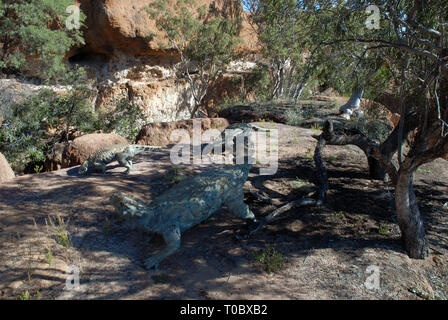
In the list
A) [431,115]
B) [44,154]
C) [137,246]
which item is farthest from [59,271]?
[44,154]

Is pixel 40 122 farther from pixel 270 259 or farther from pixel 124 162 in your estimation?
pixel 270 259

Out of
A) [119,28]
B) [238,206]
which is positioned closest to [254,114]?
[238,206]

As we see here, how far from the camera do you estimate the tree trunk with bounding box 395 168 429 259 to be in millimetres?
3621

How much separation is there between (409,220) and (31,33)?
14.5m

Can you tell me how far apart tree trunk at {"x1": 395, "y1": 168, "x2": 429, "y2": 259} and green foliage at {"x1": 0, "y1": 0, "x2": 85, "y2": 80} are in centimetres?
1208

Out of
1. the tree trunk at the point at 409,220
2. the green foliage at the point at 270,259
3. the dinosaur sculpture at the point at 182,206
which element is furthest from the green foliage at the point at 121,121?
the tree trunk at the point at 409,220

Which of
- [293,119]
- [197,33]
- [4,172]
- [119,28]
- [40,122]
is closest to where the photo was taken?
[4,172]

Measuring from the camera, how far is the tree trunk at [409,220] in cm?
362

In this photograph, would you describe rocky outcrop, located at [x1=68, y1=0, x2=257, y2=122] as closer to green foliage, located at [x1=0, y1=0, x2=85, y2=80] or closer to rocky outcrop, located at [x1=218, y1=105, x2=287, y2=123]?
green foliage, located at [x1=0, y1=0, x2=85, y2=80]

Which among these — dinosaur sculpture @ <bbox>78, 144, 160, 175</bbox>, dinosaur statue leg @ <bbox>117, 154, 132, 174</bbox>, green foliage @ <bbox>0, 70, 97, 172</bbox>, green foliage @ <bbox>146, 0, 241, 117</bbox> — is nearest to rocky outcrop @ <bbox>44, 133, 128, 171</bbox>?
green foliage @ <bbox>0, 70, 97, 172</bbox>

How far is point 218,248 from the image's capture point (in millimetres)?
3656

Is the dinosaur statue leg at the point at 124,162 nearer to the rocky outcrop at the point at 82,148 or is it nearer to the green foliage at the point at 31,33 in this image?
the rocky outcrop at the point at 82,148

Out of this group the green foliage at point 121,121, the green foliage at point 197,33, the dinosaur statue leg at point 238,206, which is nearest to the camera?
the dinosaur statue leg at point 238,206

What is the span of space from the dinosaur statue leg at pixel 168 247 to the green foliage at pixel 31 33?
10.6 meters
